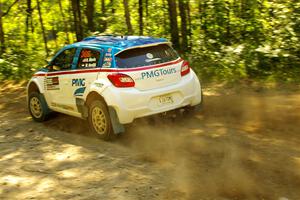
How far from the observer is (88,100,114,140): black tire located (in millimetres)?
7232

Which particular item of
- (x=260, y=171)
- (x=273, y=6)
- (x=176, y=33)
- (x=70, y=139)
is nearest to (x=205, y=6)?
(x=176, y=33)

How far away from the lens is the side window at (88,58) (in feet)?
24.6

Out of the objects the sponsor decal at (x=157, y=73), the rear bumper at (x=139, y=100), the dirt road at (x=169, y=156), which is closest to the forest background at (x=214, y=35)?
the dirt road at (x=169, y=156)

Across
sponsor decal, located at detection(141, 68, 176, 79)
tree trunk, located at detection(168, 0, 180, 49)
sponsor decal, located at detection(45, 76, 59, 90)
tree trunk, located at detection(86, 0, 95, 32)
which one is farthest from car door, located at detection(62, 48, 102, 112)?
tree trunk, located at detection(86, 0, 95, 32)

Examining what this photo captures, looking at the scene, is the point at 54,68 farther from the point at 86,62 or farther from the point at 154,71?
the point at 154,71

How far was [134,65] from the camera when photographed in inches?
281

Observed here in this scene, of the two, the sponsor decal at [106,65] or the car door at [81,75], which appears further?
the car door at [81,75]

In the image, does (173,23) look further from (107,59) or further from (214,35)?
(107,59)

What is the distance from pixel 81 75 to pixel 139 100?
1.34 m

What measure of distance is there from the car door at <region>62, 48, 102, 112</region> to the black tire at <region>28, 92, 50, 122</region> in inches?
38.2

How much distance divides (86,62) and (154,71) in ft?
4.46

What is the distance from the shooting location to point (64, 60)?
8305mm

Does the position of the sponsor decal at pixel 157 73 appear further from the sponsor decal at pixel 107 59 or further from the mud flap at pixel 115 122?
the mud flap at pixel 115 122

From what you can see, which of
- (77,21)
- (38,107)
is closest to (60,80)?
(38,107)
